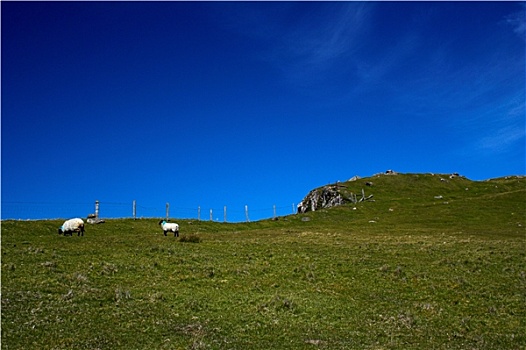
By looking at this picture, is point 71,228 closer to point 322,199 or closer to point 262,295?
point 262,295

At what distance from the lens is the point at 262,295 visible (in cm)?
2453

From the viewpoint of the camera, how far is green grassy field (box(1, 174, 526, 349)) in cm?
1864

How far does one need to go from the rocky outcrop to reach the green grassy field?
7210 cm

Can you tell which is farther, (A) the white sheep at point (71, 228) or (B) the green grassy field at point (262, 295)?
(A) the white sheep at point (71, 228)

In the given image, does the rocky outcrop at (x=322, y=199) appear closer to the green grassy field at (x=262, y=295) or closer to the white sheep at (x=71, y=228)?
the green grassy field at (x=262, y=295)

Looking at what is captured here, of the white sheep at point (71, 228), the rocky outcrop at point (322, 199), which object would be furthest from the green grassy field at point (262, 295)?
the rocky outcrop at point (322, 199)

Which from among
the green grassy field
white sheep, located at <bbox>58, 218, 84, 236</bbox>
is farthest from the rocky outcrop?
→ white sheep, located at <bbox>58, 218, 84, 236</bbox>

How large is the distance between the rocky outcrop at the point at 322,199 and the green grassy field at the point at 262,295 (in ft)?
237

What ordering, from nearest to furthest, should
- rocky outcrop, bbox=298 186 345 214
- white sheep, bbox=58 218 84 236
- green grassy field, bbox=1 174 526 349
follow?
green grassy field, bbox=1 174 526 349 < white sheep, bbox=58 218 84 236 < rocky outcrop, bbox=298 186 345 214

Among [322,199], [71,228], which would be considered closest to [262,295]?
[71,228]

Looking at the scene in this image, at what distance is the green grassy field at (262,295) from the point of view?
18.6 m

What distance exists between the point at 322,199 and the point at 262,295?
102062 millimetres

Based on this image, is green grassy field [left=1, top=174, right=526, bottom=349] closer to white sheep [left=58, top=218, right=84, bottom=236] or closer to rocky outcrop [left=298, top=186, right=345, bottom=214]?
white sheep [left=58, top=218, right=84, bottom=236]

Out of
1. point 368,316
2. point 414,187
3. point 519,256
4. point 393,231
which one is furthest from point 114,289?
point 414,187
